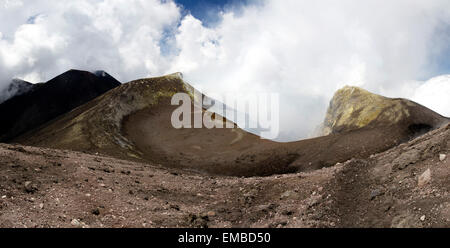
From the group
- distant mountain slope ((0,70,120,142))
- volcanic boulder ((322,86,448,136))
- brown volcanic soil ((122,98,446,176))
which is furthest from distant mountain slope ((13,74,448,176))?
distant mountain slope ((0,70,120,142))

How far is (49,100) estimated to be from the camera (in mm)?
137000

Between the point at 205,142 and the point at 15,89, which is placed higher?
the point at 15,89

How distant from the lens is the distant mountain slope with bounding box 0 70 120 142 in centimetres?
12812

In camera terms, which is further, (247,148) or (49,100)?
(49,100)

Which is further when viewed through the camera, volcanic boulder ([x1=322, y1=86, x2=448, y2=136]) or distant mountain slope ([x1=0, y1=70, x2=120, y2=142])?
distant mountain slope ([x1=0, y1=70, x2=120, y2=142])

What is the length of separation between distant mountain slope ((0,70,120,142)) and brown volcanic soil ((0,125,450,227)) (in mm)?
126460

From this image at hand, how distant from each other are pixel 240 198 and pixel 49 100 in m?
146

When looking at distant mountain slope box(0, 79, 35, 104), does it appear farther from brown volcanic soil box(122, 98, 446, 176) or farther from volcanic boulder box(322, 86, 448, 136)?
volcanic boulder box(322, 86, 448, 136)

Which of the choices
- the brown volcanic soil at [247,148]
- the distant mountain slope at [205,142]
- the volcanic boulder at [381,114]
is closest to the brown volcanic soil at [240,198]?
the brown volcanic soil at [247,148]

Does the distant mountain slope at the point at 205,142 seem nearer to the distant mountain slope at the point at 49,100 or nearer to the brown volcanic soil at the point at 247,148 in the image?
→ the brown volcanic soil at the point at 247,148

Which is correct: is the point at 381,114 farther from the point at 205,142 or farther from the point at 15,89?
the point at 15,89

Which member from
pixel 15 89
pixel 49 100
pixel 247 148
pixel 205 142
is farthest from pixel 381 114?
pixel 15 89
